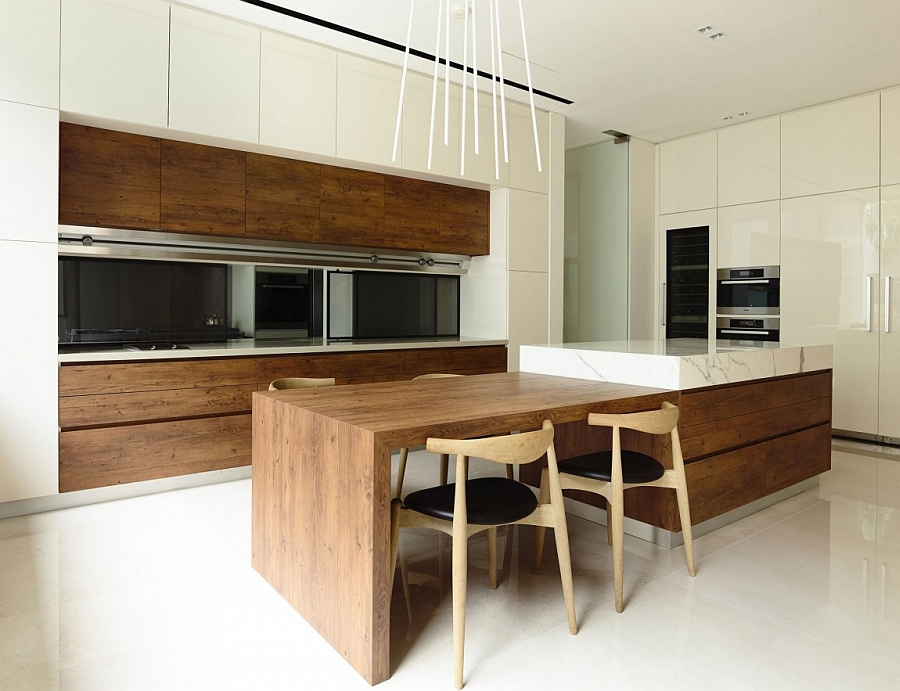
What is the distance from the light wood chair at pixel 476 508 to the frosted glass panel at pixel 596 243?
4.38m

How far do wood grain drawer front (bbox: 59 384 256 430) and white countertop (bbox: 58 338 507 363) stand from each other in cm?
20

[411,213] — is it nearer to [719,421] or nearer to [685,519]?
[719,421]

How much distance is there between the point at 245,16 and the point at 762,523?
3909 millimetres

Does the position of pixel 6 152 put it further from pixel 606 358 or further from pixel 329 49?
pixel 606 358

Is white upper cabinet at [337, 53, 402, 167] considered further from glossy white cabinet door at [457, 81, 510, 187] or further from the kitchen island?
the kitchen island

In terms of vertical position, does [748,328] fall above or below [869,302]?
below

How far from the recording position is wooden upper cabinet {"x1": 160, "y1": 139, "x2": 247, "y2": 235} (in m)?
3.62

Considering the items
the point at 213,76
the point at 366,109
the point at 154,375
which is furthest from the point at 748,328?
the point at 154,375

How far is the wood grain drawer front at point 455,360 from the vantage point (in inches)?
175

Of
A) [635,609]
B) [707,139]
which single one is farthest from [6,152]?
[707,139]

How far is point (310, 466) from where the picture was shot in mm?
2031

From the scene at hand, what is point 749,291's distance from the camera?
18.4ft

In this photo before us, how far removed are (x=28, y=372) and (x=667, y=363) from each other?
304 centimetres

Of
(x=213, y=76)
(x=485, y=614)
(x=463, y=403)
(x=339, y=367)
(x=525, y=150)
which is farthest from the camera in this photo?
(x=525, y=150)
